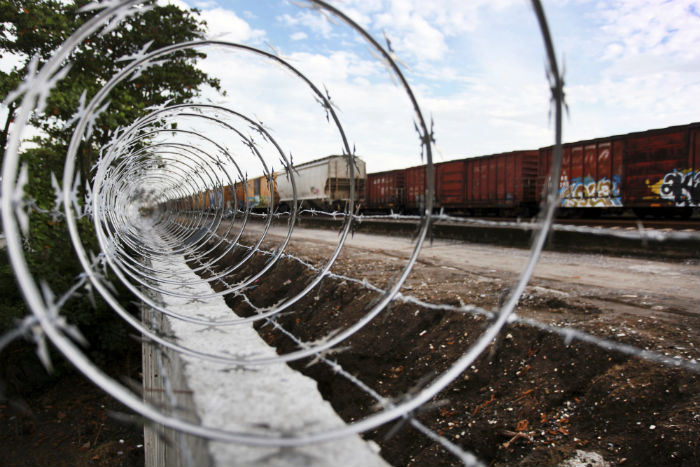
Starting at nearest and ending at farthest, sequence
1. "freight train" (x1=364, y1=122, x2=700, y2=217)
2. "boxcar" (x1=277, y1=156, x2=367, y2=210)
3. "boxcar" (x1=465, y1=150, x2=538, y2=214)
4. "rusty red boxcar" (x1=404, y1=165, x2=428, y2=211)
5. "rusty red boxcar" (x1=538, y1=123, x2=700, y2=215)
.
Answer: "rusty red boxcar" (x1=538, y1=123, x2=700, y2=215) → "freight train" (x1=364, y1=122, x2=700, y2=217) → "boxcar" (x1=465, y1=150, x2=538, y2=214) → "rusty red boxcar" (x1=404, y1=165, x2=428, y2=211) → "boxcar" (x1=277, y1=156, x2=367, y2=210)

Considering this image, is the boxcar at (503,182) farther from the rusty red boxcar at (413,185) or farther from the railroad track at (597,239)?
the railroad track at (597,239)

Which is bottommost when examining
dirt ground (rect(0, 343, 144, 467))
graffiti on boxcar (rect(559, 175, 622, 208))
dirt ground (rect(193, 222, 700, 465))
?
dirt ground (rect(0, 343, 144, 467))

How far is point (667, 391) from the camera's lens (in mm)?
2861

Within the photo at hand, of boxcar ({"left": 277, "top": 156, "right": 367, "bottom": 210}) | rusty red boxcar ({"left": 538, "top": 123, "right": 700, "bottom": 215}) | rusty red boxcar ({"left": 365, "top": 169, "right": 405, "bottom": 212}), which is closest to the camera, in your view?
rusty red boxcar ({"left": 538, "top": 123, "right": 700, "bottom": 215})

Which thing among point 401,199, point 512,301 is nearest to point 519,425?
point 512,301

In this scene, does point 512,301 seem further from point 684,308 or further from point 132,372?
point 132,372

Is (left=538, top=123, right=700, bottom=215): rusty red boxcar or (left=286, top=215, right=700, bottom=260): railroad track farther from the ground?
(left=538, top=123, right=700, bottom=215): rusty red boxcar

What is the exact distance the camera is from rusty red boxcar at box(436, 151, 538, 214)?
1955 cm

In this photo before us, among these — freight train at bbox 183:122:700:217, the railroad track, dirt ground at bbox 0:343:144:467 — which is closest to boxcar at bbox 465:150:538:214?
freight train at bbox 183:122:700:217

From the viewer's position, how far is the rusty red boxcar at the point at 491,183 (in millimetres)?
19547

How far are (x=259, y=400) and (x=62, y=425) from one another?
26.5 ft

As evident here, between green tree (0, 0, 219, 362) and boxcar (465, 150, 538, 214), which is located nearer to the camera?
green tree (0, 0, 219, 362)

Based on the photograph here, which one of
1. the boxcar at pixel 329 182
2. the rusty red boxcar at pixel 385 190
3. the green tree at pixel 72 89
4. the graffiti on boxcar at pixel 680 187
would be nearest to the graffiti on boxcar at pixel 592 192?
the graffiti on boxcar at pixel 680 187

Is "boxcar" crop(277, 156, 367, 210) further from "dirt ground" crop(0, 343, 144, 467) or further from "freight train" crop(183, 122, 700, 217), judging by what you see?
"dirt ground" crop(0, 343, 144, 467)
